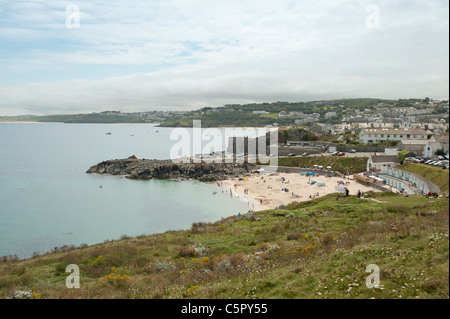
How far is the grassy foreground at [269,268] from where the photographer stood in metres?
6.97

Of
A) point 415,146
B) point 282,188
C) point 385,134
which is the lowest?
point 282,188

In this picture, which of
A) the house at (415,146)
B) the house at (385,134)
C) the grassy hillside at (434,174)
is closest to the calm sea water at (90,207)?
the grassy hillside at (434,174)

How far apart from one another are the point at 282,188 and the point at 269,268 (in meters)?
36.4

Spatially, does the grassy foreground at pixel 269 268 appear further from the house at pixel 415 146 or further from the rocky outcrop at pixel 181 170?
the rocky outcrop at pixel 181 170

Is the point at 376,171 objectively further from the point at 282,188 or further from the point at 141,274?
the point at 141,274

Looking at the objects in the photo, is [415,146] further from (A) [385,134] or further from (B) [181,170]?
(B) [181,170]

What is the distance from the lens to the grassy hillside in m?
25.2

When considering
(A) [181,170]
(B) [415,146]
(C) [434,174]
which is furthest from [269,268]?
(A) [181,170]

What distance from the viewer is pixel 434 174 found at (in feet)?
91.9

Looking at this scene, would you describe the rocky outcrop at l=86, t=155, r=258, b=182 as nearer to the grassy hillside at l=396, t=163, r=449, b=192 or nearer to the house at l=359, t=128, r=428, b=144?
the house at l=359, t=128, r=428, b=144

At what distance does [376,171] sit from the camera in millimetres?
44094

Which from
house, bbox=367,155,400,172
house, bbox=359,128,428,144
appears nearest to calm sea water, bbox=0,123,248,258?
house, bbox=367,155,400,172

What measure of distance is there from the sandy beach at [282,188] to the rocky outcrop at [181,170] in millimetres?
3975
